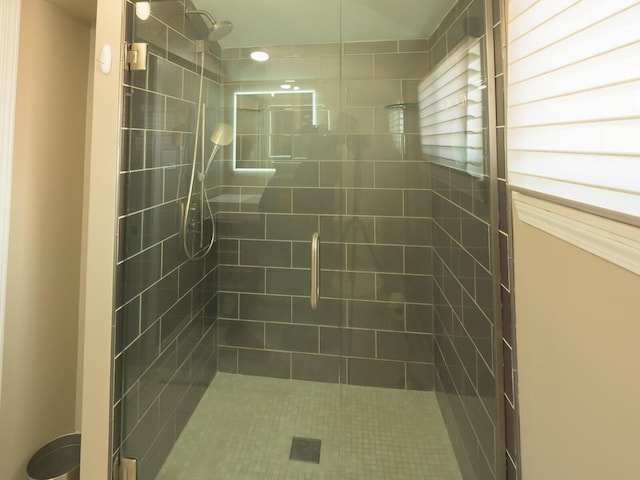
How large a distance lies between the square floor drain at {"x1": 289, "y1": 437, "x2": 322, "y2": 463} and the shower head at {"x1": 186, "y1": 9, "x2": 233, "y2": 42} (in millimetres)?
1998

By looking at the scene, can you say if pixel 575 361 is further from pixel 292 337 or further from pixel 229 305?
pixel 229 305

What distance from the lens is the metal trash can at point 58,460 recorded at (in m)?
1.32

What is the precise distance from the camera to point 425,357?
1.91m

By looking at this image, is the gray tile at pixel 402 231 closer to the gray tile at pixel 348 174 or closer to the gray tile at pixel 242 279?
the gray tile at pixel 348 174

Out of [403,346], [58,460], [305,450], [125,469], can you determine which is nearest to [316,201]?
[403,346]

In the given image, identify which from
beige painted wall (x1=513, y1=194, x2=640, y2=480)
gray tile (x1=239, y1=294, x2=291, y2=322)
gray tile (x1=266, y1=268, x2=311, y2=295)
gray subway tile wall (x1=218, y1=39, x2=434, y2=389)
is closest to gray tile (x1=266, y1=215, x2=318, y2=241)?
gray subway tile wall (x1=218, y1=39, x2=434, y2=389)

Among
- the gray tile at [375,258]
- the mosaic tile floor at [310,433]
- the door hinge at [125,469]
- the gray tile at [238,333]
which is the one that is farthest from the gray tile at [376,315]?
the door hinge at [125,469]

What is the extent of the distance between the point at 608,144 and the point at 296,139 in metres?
1.46

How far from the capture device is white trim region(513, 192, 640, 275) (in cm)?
55

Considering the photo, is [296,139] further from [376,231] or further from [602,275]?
[602,275]

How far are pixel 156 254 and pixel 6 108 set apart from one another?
723mm

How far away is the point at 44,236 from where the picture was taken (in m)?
1.42

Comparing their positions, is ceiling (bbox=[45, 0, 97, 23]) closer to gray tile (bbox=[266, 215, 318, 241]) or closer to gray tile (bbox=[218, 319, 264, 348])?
gray tile (bbox=[266, 215, 318, 241])

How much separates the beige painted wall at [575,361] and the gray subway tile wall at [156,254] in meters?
1.37
